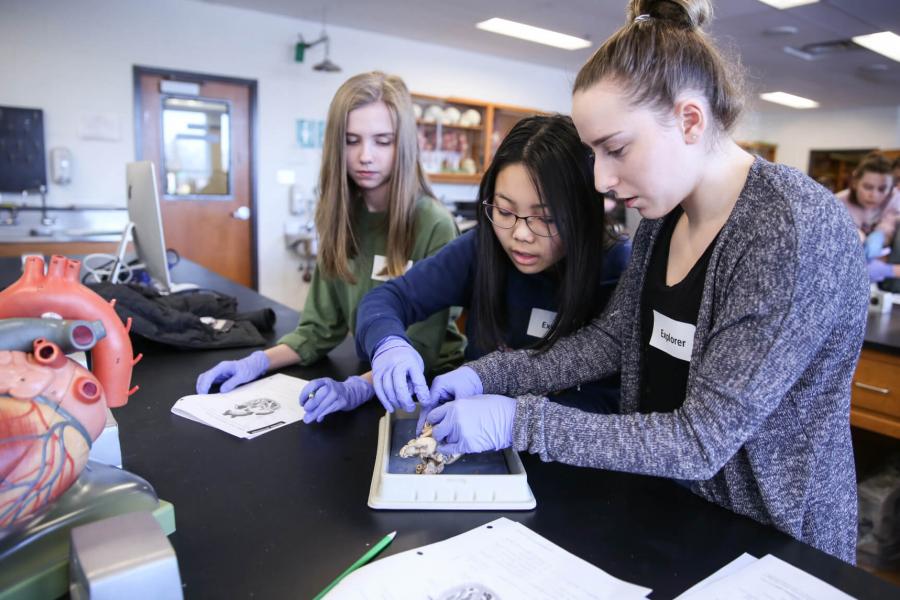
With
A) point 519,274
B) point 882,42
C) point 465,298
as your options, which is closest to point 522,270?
point 519,274

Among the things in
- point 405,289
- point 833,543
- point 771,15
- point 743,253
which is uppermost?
point 771,15

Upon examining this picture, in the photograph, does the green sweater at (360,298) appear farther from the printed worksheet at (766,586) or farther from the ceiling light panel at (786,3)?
the ceiling light panel at (786,3)

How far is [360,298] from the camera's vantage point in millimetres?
1533

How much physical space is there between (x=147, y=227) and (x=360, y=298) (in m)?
0.92

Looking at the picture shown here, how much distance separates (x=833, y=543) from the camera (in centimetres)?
86

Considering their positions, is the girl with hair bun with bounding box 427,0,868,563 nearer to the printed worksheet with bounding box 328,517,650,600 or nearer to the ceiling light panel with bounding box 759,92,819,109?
the printed worksheet with bounding box 328,517,650,600

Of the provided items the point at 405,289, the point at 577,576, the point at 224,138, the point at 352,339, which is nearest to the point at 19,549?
the point at 577,576

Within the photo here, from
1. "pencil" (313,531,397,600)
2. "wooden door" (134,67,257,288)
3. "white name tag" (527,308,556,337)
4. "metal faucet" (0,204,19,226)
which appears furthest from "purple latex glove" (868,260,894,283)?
"metal faucet" (0,204,19,226)

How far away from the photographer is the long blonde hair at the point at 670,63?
77 cm

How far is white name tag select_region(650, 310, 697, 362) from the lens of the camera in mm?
881

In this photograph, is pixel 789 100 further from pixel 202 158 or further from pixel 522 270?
pixel 522 270

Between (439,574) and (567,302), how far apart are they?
0.60 m

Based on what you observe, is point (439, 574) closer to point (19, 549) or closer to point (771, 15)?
point (19, 549)

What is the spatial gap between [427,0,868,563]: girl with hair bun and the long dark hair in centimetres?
21
